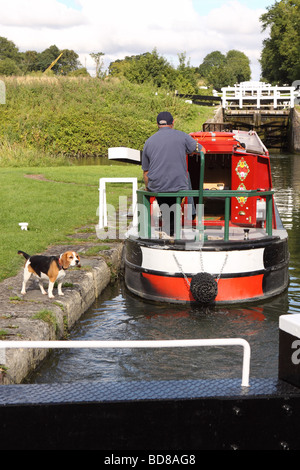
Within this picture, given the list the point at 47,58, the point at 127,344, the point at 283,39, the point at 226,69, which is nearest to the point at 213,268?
the point at 127,344

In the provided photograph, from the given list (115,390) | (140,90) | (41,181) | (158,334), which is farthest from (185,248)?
(140,90)

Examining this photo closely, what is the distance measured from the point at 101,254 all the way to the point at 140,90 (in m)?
34.2

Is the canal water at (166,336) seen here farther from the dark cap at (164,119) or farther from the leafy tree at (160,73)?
the leafy tree at (160,73)

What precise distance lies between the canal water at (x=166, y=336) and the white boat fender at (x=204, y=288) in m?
0.27

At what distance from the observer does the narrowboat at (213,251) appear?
7.80 meters

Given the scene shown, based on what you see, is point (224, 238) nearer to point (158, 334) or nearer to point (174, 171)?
point (174, 171)

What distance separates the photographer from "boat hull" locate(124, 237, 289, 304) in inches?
308

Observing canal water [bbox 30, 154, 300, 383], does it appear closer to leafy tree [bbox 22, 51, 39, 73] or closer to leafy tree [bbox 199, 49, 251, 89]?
leafy tree [bbox 199, 49, 251, 89]

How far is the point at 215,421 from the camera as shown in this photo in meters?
3.11

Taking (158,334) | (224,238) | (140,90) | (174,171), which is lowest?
(158,334)

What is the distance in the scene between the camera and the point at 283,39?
226 ft

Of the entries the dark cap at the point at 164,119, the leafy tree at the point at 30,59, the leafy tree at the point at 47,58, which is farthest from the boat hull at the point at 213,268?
the leafy tree at the point at 30,59

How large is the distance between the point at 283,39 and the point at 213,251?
66.5 metres

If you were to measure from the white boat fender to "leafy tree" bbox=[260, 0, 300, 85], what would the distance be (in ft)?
190
